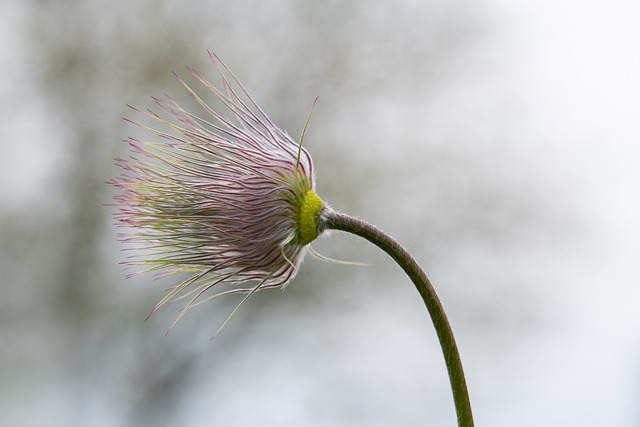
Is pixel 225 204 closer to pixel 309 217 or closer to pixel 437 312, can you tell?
pixel 309 217

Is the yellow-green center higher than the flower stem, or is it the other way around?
the yellow-green center

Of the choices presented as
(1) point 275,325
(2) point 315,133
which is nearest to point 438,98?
(2) point 315,133

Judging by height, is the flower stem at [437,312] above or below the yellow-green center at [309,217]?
below

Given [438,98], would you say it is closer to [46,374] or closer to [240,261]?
[46,374]

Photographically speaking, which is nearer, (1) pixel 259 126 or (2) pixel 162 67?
(1) pixel 259 126

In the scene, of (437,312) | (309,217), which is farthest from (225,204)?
(437,312)
